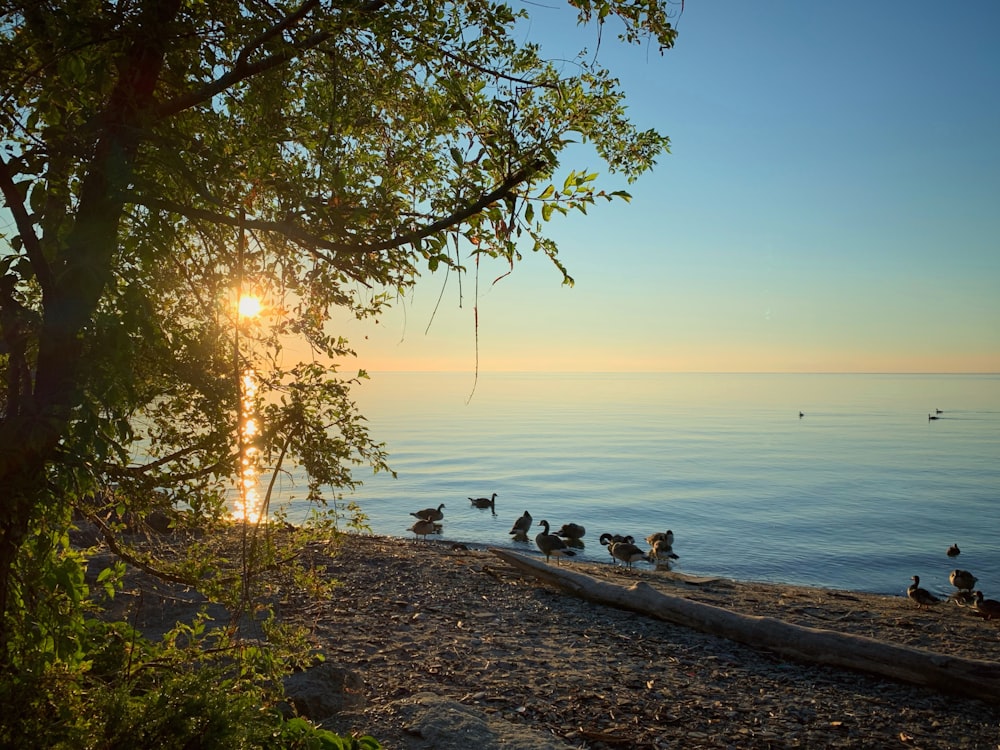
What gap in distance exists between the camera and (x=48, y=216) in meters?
3.64

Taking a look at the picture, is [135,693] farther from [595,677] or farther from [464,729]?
[595,677]

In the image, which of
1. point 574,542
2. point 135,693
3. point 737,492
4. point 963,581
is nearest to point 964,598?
point 963,581

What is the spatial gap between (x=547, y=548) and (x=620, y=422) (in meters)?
64.2

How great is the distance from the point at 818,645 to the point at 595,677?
3622 millimetres

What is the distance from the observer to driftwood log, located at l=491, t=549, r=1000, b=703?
8.50 m

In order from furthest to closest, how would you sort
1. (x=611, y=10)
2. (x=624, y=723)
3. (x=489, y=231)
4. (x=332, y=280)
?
(x=624, y=723) < (x=332, y=280) < (x=611, y=10) < (x=489, y=231)

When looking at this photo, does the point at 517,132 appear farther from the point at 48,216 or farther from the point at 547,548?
the point at 547,548

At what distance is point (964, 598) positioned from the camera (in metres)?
16.6

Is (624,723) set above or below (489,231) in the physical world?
below

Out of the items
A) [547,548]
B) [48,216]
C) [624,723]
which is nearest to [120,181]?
[48,216]

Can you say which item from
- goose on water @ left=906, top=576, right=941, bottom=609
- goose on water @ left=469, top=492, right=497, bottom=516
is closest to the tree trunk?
goose on water @ left=906, top=576, right=941, bottom=609

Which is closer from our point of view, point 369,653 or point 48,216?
point 48,216

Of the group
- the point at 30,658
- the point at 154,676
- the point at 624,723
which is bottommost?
the point at 624,723

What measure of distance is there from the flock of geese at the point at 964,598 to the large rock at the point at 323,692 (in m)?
15.0
